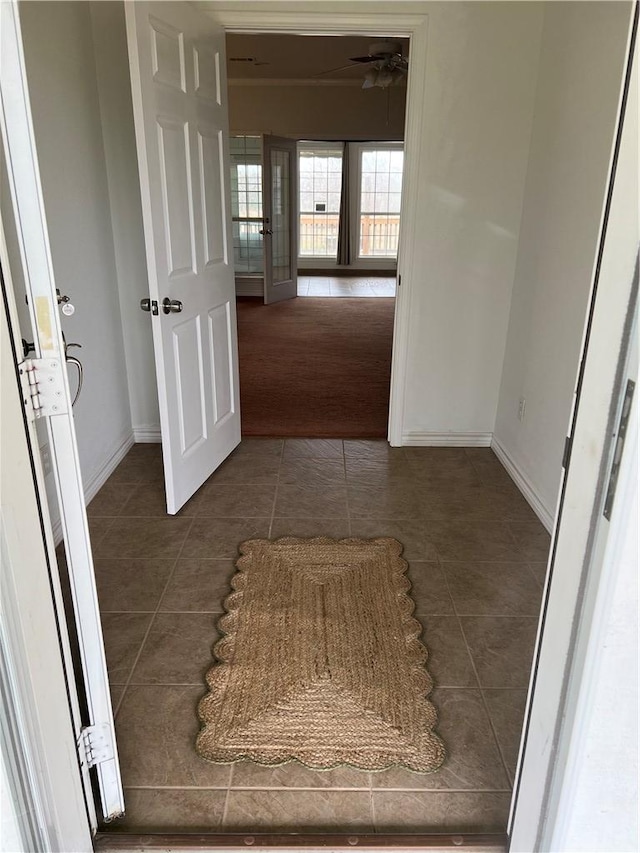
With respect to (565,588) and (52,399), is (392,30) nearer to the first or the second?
(52,399)

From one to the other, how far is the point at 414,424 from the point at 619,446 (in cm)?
281

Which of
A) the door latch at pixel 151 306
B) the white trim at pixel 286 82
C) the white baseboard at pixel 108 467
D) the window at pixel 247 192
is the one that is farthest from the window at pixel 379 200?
the door latch at pixel 151 306

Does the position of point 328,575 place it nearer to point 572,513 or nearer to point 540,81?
point 572,513

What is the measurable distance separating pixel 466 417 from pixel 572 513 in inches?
106

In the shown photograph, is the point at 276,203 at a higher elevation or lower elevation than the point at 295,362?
higher

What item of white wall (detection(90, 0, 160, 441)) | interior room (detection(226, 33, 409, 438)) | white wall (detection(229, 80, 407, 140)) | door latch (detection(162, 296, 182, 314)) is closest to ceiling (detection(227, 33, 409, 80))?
interior room (detection(226, 33, 409, 438))

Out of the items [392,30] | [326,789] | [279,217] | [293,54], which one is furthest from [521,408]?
[279,217]

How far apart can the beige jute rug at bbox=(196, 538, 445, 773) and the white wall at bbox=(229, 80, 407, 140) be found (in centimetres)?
774

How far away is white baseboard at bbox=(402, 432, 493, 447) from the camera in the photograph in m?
3.73

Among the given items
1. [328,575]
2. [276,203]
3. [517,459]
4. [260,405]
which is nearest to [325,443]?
[260,405]

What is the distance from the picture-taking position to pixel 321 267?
11469mm

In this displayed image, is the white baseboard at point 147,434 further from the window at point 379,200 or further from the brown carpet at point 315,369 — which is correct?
the window at point 379,200

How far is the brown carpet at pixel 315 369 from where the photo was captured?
4.08m

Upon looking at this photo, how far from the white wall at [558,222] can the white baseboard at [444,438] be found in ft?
0.98
